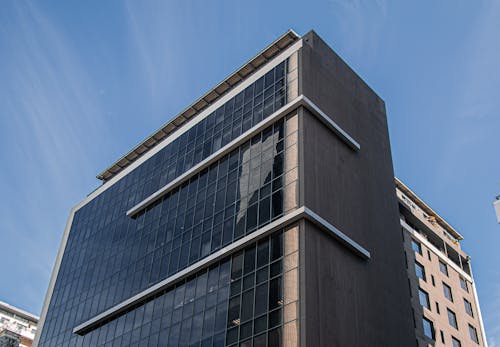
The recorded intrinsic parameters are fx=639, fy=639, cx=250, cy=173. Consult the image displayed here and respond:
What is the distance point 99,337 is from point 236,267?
736 inches

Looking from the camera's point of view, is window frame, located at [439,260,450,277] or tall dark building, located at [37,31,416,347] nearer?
tall dark building, located at [37,31,416,347]

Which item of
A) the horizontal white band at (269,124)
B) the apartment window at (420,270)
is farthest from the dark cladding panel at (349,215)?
the apartment window at (420,270)

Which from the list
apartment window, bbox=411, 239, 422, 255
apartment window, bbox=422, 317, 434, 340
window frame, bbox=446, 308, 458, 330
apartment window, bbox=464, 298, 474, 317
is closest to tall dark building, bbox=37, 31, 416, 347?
apartment window, bbox=422, 317, 434, 340

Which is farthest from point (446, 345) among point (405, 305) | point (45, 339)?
point (45, 339)

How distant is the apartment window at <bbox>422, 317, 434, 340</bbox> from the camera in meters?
57.2

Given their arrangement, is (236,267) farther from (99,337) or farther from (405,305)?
(99,337)

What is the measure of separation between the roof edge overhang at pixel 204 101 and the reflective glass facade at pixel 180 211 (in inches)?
169

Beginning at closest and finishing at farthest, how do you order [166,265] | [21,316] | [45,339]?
[166,265], [45,339], [21,316]

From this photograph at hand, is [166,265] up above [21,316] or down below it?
below

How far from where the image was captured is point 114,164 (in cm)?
7462

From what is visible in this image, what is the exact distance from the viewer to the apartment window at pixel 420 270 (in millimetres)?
61812

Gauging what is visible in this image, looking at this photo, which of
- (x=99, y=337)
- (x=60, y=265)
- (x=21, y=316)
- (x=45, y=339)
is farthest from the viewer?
(x=21, y=316)

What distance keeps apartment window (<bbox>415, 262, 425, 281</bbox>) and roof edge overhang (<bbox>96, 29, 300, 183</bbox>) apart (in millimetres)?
24761

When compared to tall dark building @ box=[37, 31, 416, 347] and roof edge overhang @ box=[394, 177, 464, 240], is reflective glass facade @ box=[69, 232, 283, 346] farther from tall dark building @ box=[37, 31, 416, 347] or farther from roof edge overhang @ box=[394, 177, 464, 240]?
roof edge overhang @ box=[394, 177, 464, 240]
